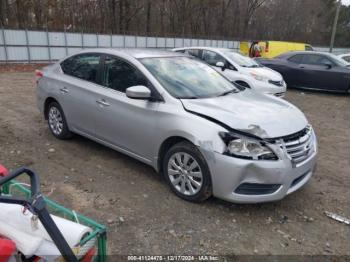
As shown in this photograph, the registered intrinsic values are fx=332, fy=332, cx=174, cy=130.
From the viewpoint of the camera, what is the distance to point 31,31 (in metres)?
17.1

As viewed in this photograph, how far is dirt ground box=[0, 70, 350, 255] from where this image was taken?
306cm

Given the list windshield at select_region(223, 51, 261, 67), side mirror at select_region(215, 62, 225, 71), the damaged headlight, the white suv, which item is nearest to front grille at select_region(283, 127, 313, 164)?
the damaged headlight

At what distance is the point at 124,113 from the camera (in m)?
4.18

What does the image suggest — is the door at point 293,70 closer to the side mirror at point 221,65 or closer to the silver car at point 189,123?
the side mirror at point 221,65

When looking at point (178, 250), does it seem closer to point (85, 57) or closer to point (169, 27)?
point (85, 57)

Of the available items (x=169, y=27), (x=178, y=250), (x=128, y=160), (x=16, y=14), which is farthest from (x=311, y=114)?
(x=169, y=27)

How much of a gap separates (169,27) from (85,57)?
103 ft

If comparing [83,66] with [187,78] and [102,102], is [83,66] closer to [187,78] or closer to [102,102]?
[102,102]

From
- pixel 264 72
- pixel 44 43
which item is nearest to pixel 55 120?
pixel 264 72

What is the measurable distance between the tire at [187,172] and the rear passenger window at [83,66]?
1.77 meters

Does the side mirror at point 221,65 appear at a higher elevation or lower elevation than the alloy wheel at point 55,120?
higher

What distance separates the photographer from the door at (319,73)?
38.2 ft

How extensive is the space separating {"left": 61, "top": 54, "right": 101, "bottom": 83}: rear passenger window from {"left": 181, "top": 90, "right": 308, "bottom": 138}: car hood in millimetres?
1660

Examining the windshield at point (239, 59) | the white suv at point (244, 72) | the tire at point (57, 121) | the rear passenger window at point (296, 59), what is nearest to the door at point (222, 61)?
the white suv at point (244, 72)
